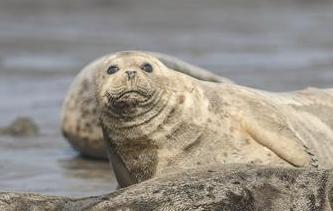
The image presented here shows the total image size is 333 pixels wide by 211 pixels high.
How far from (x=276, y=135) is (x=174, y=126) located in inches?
22.0

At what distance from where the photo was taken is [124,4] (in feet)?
68.7

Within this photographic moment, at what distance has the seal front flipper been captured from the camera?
22.0ft

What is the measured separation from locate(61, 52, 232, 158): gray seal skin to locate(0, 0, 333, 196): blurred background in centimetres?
11

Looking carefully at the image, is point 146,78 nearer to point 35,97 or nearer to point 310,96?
point 310,96

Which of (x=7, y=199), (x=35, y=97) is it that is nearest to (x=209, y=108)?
(x=7, y=199)

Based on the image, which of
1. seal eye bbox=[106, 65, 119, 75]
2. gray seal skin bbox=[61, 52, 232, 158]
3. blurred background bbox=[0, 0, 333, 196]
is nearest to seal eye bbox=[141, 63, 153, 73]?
seal eye bbox=[106, 65, 119, 75]

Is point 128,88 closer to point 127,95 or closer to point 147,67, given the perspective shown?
point 127,95

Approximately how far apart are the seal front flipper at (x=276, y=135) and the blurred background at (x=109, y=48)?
4.01 feet

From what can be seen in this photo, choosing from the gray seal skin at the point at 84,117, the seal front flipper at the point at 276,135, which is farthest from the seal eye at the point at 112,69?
the gray seal skin at the point at 84,117

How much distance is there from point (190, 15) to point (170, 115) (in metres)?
13.2

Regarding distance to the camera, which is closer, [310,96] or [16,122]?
[310,96]

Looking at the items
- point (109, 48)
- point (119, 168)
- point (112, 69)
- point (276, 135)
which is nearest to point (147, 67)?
point (112, 69)

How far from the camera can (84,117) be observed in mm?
9227

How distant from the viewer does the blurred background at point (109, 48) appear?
28.7 feet
